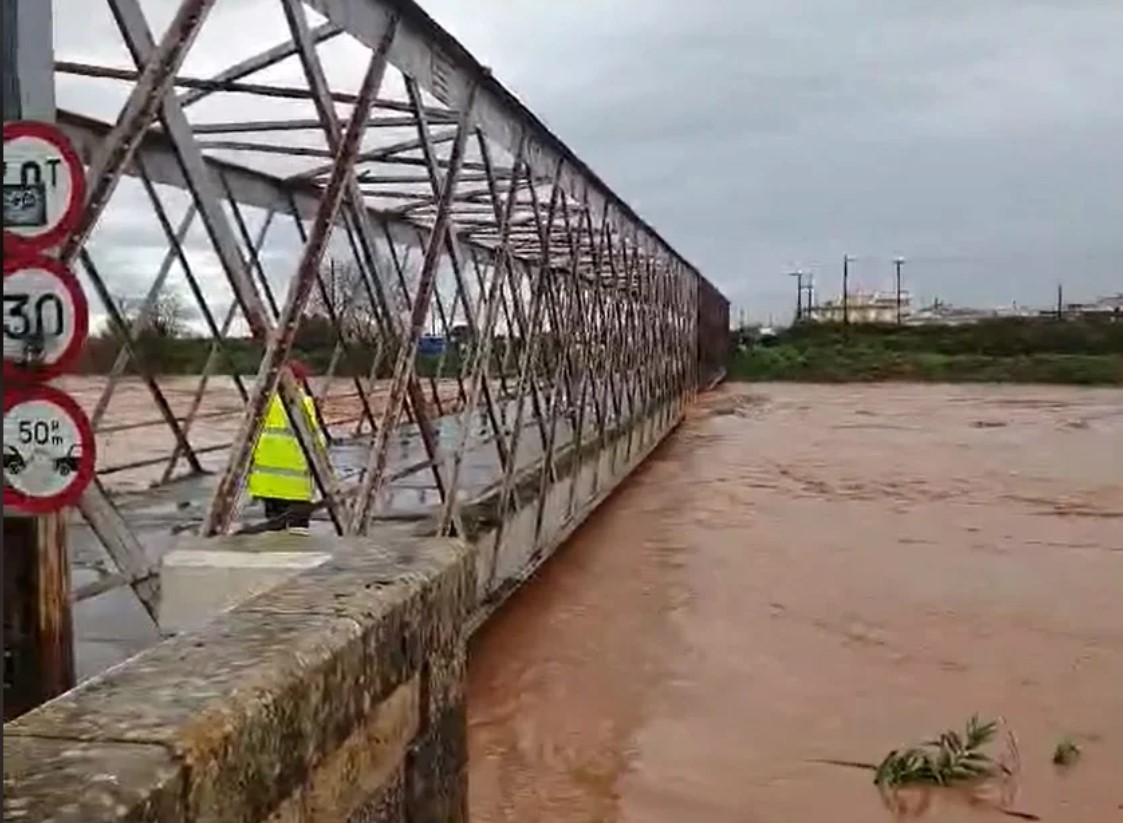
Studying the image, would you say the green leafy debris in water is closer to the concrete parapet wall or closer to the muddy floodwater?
the muddy floodwater

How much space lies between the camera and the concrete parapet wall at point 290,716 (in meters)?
2.01

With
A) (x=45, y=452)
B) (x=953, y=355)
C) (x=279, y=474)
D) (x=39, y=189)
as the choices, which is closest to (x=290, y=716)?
(x=45, y=452)

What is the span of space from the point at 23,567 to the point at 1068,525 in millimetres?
14417

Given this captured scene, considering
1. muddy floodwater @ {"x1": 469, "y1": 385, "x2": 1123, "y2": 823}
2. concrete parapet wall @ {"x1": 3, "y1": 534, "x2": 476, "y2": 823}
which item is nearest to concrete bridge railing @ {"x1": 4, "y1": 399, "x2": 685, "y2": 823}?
concrete parapet wall @ {"x1": 3, "y1": 534, "x2": 476, "y2": 823}

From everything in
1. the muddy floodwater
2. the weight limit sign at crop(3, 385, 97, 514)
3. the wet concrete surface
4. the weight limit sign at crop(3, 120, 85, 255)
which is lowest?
the muddy floodwater

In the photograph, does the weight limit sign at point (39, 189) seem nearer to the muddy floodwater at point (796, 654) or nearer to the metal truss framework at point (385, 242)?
the metal truss framework at point (385, 242)

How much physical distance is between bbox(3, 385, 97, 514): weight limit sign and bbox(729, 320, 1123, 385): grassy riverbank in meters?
52.8

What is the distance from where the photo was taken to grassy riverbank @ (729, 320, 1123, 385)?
5344 cm

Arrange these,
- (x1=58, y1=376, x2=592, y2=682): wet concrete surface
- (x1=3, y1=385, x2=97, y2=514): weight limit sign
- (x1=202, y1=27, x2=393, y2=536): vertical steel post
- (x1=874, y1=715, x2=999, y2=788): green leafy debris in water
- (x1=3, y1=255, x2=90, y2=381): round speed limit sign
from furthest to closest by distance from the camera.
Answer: (x1=874, y1=715, x2=999, y2=788): green leafy debris in water
(x1=58, y1=376, x2=592, y2=682): wet concrete surface
(x1=202, y1=27, x2=393, y2=536): vertical steel post
(x1=3, y1=385, x2=97, y2=514): weight limit sign
(x1=3, y1=255, x2=90, y2=381): round speed limit sign

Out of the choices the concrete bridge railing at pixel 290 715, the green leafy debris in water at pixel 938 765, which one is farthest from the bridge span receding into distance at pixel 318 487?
the green leafy debris in water at pixel 938 765

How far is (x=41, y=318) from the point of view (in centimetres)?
247

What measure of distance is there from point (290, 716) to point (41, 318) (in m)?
0.89

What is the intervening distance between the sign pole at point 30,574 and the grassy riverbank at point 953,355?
171ft

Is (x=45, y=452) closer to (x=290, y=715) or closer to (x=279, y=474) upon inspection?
(x=290, y=715)
